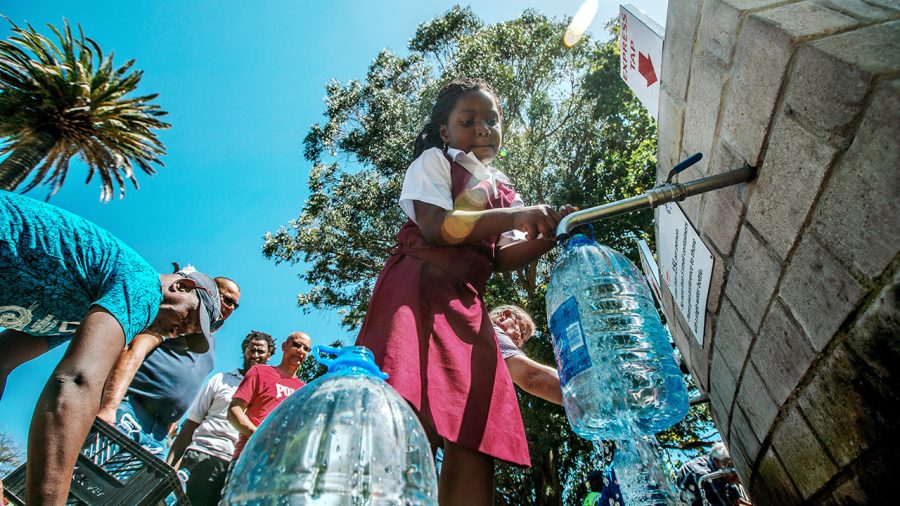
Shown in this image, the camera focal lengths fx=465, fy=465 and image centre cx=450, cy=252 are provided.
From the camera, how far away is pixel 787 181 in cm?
106

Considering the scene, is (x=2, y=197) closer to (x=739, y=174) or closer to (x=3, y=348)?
(x=3, y=348)

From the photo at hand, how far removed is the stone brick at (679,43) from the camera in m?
1.54

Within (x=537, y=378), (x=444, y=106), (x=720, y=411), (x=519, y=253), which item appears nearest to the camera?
(x=720, y=411)

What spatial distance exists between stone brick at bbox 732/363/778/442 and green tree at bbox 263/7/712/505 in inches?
285

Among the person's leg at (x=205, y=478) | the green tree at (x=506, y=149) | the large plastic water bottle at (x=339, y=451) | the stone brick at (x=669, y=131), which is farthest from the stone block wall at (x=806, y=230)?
the green tree at (x=506, y=149)

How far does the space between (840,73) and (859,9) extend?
0.22 m

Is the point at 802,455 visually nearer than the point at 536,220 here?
Yes

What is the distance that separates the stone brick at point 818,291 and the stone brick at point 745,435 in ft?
2.07

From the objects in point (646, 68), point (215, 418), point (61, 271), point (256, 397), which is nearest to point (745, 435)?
point (646, 68)

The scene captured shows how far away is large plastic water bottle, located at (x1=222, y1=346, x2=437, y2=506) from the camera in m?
1.04

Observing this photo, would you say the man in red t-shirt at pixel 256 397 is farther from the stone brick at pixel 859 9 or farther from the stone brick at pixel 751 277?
the stone brick at pixel 859 9

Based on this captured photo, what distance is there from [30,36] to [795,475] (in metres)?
17.2

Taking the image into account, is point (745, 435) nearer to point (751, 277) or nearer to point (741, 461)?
point (741, 461)

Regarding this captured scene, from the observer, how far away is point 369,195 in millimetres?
11922
